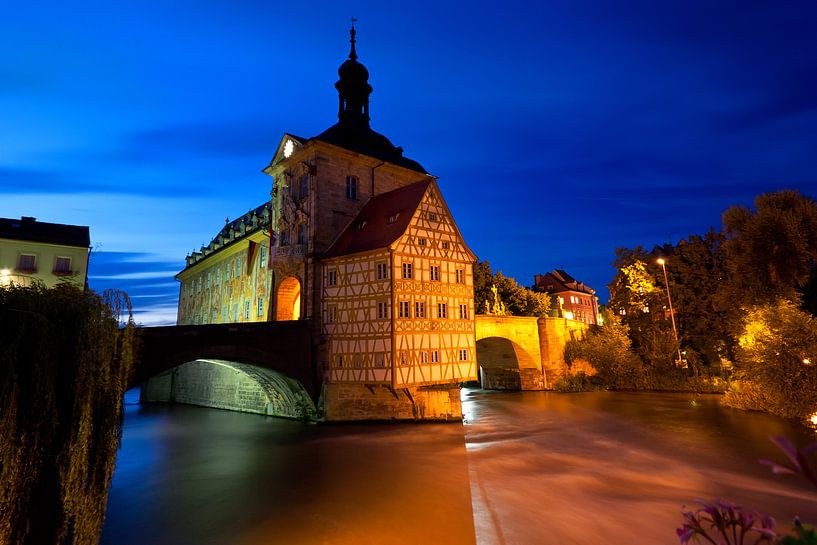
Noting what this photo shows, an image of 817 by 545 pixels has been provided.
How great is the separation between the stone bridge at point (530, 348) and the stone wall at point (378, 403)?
15.2 metres

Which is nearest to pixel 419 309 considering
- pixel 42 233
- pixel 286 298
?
pixel 286 298

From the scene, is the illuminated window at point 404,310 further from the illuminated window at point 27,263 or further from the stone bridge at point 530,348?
the illuminated window at point 27,263

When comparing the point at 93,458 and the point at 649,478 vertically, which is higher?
the point at 93,458

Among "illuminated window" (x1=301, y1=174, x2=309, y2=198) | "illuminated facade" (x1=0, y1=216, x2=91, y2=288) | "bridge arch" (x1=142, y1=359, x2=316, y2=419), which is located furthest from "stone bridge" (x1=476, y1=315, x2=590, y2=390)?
"illuminated facade" (x1=0, y1=216, x2=91, y2=288)

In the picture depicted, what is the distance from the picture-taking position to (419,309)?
2348 centimetres

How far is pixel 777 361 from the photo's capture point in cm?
2439

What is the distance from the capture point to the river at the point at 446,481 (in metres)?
10.9

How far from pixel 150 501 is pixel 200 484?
67.8 inches

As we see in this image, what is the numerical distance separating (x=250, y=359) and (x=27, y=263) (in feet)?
68.8

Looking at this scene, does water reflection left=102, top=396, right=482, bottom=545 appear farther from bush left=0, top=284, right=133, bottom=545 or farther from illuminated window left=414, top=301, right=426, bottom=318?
illuminated window left=414, top=301, right=426, bottom=318

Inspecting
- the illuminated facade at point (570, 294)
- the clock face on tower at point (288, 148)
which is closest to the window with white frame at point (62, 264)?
the clock face on tower at point (288, 148)

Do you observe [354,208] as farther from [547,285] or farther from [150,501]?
[547,285]

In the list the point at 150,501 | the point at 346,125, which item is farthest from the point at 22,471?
the point at 346,125

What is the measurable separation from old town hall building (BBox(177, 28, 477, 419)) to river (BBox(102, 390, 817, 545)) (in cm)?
250
